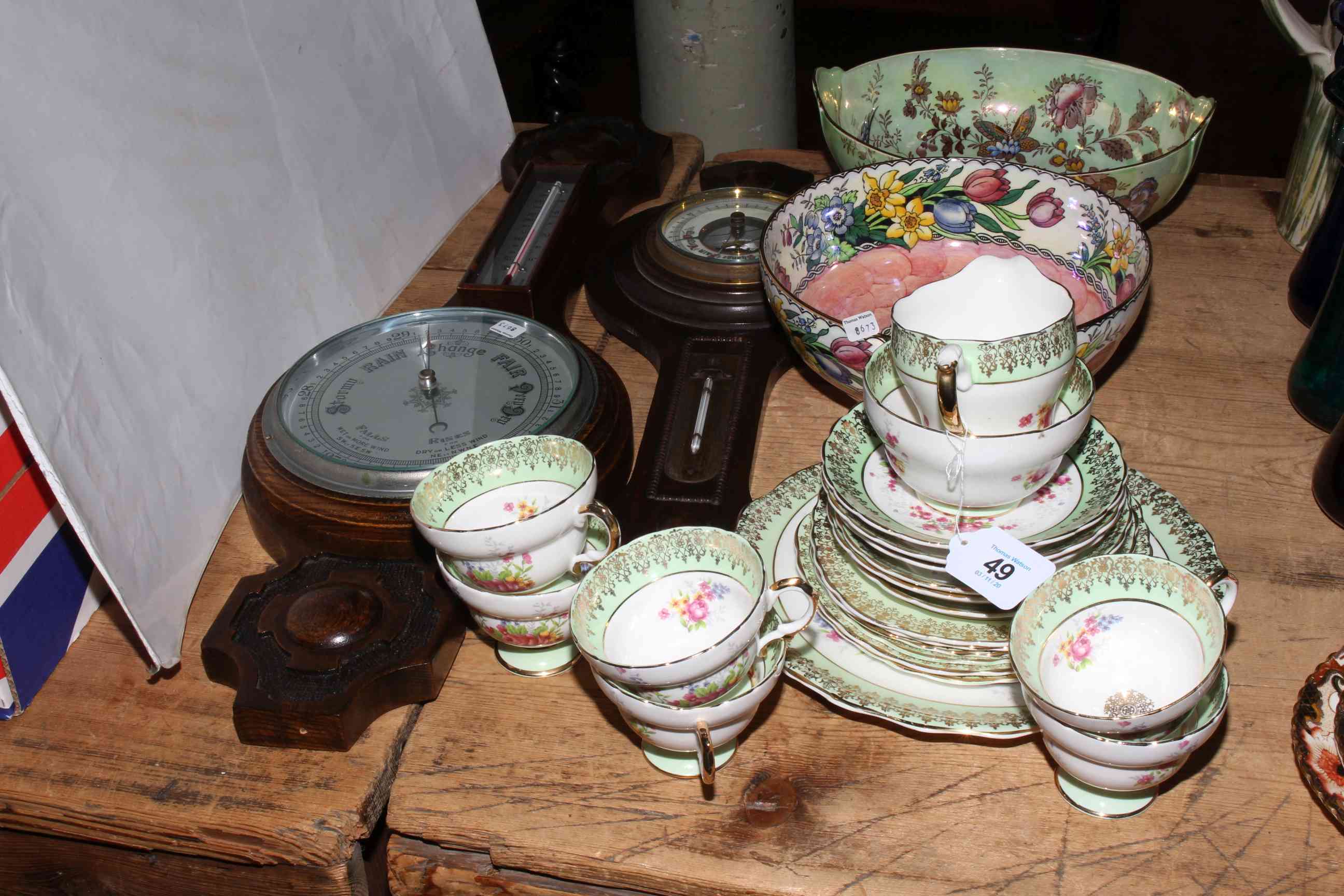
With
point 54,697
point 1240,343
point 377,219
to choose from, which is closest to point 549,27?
point 377,219

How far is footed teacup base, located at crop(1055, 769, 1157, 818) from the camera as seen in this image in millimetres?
781

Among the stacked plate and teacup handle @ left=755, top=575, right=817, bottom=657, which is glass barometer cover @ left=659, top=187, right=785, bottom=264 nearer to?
the stacked plate

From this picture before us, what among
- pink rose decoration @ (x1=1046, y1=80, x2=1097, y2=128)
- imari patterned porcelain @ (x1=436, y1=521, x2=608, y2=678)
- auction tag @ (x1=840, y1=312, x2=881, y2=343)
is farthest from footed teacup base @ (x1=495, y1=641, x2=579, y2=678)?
pink rose decoration @ (x1=1046, y1=80, x2=1097, y2=128)

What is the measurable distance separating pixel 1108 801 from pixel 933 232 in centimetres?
62

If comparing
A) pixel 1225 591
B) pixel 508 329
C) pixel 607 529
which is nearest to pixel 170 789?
pixel 607 529

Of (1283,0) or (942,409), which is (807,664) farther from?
(1283,0)

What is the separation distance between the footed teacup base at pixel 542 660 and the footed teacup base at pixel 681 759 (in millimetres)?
112

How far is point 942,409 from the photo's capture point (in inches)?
29.5

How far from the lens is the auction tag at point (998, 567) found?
30.0 inches

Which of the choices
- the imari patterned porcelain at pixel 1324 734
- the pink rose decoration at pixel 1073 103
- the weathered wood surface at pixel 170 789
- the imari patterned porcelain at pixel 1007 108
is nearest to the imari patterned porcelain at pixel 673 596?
the weathered wood surface at pixel 170 789

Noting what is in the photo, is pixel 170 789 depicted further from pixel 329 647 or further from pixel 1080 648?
pixel 1080 648

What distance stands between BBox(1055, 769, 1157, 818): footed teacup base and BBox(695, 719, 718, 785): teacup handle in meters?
0.24

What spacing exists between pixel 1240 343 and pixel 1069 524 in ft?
1.75

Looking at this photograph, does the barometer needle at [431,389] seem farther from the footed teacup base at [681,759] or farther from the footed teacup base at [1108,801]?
the footed teacup base at [1108,801]
